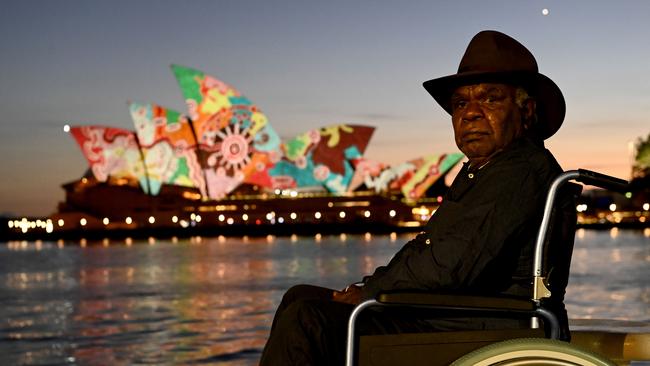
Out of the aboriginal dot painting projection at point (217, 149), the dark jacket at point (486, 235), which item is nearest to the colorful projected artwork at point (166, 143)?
the aboriginal dot painting projection at point (217, 149)

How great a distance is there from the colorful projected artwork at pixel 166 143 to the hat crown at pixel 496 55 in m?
67.7

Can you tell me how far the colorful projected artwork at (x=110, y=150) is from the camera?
75312mm

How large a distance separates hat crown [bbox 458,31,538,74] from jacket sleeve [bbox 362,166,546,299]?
30 cm

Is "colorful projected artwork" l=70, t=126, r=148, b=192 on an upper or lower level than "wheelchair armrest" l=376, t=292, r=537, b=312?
upper

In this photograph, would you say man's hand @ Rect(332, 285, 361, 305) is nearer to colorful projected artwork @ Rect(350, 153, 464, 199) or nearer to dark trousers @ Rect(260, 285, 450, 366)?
dark trousers @ Rect(260, 285, 450, 366)

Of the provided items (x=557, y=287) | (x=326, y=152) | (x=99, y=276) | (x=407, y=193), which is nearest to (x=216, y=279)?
(x=99, y=276)

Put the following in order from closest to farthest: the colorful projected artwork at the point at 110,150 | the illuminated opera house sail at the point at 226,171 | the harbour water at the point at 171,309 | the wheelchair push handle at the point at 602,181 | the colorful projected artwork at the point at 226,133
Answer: the wheelchair push handle at the point at 602,181, the harbour water at the point at 171,309, the colorful projected artwork at the point at 226,133, the illuminated opera house sail at the point at 226,171, the colorful projected artwork at the point at 110,150

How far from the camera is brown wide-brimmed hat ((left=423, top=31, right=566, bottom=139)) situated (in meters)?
2.80

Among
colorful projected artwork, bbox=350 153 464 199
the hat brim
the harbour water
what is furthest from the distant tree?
the hat brim

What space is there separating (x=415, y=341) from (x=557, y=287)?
0.38 meters

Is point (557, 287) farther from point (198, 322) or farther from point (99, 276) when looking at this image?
point (99, 276)

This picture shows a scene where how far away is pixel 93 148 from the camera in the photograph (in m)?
76.5

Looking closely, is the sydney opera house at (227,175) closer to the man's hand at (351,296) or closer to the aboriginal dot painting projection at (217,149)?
the aboriginal dot painting projection at (217,149)

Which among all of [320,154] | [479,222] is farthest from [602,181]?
[320,154]
